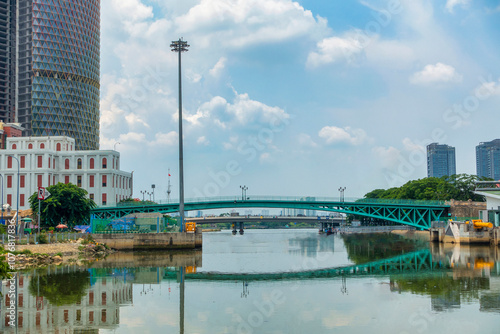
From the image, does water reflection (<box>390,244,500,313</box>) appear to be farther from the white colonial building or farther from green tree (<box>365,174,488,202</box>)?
the white colonial building

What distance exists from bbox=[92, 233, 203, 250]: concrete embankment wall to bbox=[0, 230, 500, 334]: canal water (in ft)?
48.5

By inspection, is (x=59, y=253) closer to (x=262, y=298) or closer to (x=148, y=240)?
(x=148, y=240)

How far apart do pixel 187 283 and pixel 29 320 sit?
1869cm

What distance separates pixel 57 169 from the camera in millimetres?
146750

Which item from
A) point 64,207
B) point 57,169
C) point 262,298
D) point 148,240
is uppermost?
point 57,169

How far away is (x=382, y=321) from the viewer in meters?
30.5

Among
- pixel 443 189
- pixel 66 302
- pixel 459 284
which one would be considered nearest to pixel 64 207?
pixel 66 302

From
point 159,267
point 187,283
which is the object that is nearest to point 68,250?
point 159,267

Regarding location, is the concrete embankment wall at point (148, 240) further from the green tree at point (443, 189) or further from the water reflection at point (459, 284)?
the green tree at point (443, 189)

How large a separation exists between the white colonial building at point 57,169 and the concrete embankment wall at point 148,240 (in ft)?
215

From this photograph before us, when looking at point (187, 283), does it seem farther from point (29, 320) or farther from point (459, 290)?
point (459, 290)

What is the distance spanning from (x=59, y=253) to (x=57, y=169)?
87.9 m

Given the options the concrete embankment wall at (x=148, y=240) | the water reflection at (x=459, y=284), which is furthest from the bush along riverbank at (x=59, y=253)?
the water reflection at (x=459, y=284)

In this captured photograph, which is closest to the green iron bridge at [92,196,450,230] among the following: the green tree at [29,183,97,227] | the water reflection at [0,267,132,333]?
the green tree at [29,183,97,227]
